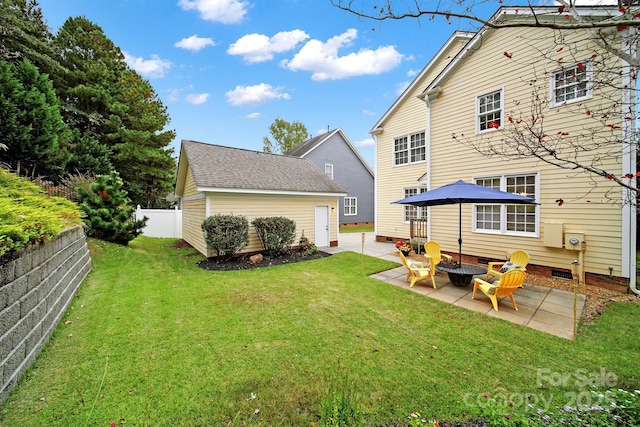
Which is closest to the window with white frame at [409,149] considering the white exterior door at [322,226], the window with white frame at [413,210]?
the window with white frame at [413,210]

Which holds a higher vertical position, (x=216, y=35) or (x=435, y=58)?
(x=216, y=35)

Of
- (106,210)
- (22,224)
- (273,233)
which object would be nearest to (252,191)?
(273,233)

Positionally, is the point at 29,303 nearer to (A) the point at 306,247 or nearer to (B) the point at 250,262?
(B) the point at 250,262

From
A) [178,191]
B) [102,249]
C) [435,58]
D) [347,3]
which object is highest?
[435,58]

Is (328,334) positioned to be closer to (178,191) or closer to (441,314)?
(441,314)

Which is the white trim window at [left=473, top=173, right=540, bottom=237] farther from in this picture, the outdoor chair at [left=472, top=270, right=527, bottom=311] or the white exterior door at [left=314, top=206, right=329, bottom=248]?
the white exterior door at [left=314, top=206, right=329, bottom=248]

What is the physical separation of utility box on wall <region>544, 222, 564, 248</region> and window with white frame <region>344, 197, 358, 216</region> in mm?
15975

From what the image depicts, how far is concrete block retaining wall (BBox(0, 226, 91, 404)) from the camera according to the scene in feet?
8.16

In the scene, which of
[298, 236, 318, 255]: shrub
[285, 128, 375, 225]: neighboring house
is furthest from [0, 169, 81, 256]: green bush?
[285, 128, 375, 225]: neighboring house

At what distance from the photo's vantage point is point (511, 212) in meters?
7.69

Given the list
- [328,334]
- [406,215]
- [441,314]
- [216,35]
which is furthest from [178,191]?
[441,314]

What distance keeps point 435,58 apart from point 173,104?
19.4 metres

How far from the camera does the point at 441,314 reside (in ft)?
15.4

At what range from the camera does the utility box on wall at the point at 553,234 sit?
21.6 ft
